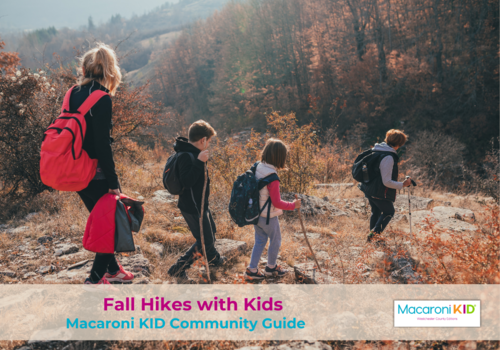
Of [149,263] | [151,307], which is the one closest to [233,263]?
[149,263]

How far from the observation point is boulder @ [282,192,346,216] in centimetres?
576

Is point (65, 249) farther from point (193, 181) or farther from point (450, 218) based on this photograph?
point (450, 218)

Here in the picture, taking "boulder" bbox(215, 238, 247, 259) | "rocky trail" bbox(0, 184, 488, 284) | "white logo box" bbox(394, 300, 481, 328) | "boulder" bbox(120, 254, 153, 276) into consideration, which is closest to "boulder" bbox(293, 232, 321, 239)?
"rocky trail" bbox(0, 184, 488, 284)

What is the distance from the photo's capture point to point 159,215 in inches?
195

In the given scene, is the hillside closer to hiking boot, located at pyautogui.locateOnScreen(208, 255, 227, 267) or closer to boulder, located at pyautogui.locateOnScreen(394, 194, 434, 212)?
boulder, located at pyautogui.locateOnScreen(394, 194, 434, 212)

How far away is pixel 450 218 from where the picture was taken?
5762 millimetres

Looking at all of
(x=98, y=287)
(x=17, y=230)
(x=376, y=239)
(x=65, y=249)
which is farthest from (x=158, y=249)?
(x=376, y=239)

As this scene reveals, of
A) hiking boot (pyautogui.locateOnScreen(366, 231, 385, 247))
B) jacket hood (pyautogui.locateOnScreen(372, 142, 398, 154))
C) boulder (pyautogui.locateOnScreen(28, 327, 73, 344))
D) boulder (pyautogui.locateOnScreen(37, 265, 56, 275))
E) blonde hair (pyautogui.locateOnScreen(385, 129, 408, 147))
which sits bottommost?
hiking boot (pyautogui.locateOnScreen(366, 231, 385, 247))

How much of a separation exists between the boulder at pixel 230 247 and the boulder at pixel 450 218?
3453mm

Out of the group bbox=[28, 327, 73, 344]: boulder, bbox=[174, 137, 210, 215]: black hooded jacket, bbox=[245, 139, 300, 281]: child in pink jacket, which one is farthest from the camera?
bbox=[245, 139, 300, 281]: child in pink jacket

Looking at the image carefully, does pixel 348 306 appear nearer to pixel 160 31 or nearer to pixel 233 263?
pixel 233 263

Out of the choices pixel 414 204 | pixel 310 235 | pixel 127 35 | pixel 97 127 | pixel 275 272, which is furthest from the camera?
pixel 127 35

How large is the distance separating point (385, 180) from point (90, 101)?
3.32 metres

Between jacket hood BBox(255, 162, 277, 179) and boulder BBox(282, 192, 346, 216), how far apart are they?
9.48ft
